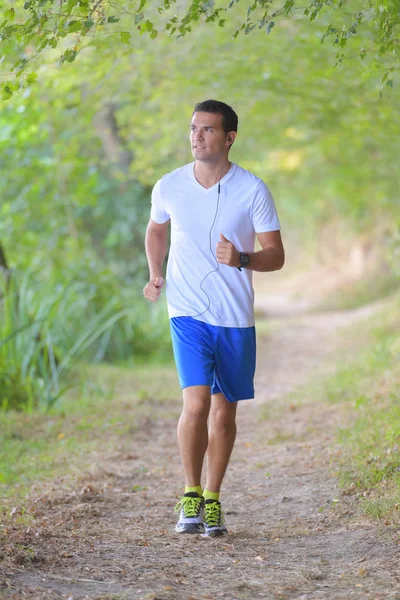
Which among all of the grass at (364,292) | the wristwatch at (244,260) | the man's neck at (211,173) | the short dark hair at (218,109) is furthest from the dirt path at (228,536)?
the grass at (364,292)

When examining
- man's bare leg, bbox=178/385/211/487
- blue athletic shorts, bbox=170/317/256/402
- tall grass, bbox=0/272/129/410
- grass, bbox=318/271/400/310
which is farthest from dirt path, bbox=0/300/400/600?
grass, bbox=318/271/400/310

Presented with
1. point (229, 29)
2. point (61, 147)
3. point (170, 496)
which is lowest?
point (170, 496)

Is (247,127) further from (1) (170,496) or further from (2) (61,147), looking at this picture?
(1) (170,496)

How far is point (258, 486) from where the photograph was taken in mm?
5516

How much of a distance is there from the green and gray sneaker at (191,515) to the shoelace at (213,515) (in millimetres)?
41

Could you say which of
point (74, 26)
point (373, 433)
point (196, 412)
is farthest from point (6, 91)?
point (373, 433)

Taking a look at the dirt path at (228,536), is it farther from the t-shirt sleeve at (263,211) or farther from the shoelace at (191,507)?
the t-shirt sleeve at (263,211)

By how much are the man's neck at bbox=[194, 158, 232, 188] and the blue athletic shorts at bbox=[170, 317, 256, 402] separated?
67 cm

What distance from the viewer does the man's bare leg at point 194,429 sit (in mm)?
4152

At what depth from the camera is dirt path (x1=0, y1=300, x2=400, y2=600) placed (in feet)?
11.0

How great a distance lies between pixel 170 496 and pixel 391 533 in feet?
5.29

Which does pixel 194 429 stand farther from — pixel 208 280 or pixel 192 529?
pixel 208 280

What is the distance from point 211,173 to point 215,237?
0.33m

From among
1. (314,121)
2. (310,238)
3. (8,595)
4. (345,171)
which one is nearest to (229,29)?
(314,121)
